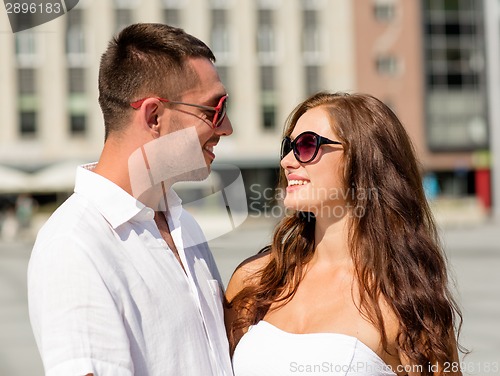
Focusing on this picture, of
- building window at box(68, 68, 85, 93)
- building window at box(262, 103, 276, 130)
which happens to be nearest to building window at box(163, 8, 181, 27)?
building window at box(68, 68, 85, 93)

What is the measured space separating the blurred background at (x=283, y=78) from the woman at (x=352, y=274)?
28.1 m

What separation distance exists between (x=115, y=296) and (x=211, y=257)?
740mm

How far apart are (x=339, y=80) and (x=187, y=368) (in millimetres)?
38189

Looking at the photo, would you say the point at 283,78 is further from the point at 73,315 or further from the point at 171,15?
the point at 73,315

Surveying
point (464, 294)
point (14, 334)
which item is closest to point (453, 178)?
point (464, 294)

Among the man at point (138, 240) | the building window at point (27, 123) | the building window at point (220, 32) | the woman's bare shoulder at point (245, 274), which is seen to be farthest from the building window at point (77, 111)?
the man at point (138, 240)

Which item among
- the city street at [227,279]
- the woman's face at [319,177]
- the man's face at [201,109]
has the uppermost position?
the man's face at [201,109]

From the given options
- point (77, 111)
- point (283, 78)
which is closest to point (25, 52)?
point (77, 111)

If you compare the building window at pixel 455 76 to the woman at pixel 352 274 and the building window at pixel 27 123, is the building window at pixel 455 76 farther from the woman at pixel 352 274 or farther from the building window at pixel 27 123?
the woman at pixel 352 274

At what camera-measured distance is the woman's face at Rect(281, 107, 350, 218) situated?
279 centimetres

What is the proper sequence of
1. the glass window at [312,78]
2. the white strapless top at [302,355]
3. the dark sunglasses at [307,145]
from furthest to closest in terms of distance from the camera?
1. the glass window at [312,78]
2. the dark sunglasses at [307,145]
3. the white strapless top at [302,355]

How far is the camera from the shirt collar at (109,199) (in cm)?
212

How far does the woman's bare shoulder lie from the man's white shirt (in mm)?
530

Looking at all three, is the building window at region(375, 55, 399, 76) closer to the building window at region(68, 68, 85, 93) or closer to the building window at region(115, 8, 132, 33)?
the building window at region(115, 8, 132, 33)
